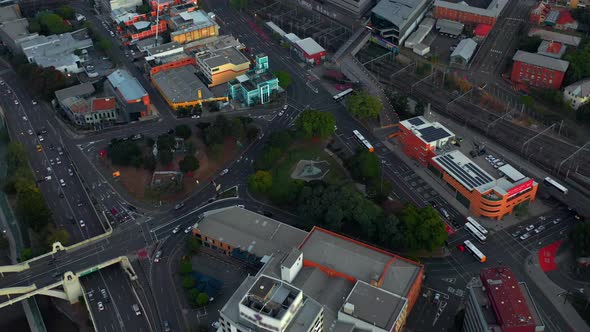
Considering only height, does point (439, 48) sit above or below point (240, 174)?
above

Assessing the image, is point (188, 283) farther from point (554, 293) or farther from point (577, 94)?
point (577, 94)

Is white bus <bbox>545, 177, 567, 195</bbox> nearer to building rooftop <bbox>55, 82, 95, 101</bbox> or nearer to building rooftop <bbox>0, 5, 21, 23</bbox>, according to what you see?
building rooftop <bbox>55, 82, 95, 101</bbox>

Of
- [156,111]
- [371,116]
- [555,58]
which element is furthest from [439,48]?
[156,111]

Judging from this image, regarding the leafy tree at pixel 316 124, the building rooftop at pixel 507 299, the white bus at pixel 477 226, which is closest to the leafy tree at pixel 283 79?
the leafy tree at pixel 316 124

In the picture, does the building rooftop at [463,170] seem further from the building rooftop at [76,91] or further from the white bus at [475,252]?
the building rooftop at [76,91]

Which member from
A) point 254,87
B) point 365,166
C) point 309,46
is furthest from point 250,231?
point 309,46

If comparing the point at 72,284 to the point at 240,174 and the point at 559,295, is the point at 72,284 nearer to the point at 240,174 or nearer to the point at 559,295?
the point at 240,174

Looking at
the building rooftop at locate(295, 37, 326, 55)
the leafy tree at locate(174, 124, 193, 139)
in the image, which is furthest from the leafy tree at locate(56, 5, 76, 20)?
the leafy tree at locate(174, 124, 193, 139)
